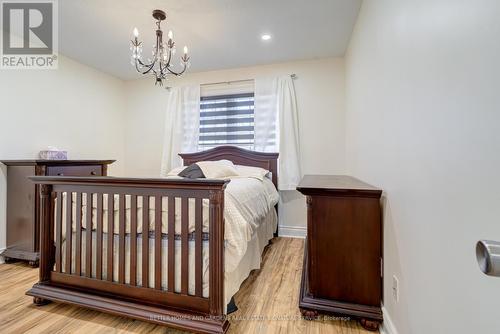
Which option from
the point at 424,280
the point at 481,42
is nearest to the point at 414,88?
the point at 481,42

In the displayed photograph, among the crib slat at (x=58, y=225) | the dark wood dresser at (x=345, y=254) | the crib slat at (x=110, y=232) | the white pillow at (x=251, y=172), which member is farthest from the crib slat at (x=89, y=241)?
the white pillow at (x=251, y=172)

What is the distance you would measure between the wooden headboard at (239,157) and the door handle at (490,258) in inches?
118

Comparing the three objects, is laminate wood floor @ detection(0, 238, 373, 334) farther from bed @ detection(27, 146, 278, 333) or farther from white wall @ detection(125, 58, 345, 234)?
white wall @ detection(125, 58, 345, 234)

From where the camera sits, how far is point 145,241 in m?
1.60

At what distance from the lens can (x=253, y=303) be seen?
1800 millimetres

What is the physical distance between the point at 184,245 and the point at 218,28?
2.30 m

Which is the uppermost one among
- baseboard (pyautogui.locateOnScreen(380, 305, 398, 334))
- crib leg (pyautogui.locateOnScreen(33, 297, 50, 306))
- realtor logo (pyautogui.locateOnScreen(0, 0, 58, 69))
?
realtor logo (pyautogui.locateOnScreen(0, 0, 58, 69))

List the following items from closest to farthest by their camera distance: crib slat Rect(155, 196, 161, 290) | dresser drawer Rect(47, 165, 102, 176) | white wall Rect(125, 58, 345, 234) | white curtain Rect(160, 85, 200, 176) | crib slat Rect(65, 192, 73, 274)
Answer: crib slat Rect(155, 196, 161, 290) < crib slat Rect(65, 192, 73, 274) < dresser drawer Rect(47, 165, 102, 176) < white wall Rect(125, 58, 345, 234) < white curtain Rect(160, 85, 200, 176)

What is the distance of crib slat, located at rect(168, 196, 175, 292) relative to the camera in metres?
1.53

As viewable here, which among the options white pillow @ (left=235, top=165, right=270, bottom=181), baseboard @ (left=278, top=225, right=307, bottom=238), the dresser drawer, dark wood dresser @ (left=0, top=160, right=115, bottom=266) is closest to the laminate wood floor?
dark wood dresser @ (left=0, top=160, right=115, bottom=266)

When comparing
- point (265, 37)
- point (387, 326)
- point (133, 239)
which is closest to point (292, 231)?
point (387, 326)

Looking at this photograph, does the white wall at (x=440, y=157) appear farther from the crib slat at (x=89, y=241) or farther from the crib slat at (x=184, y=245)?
the crib slat at (x=89, y=241)

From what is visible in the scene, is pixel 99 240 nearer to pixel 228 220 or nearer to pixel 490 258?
pixel 228 220

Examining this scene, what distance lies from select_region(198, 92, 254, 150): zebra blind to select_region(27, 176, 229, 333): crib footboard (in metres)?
2.20
